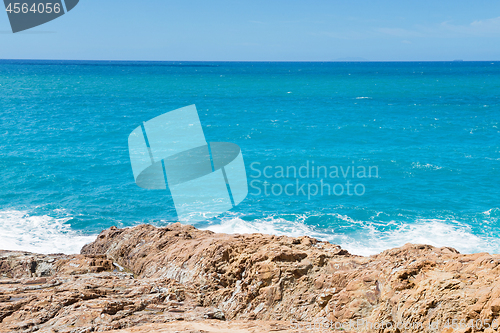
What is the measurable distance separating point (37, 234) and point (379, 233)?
16043 mm

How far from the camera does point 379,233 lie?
18.4 m

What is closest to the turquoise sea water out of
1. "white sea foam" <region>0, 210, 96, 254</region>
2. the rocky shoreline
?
"white sea foam" <region>0, 210, 96, 254</region>

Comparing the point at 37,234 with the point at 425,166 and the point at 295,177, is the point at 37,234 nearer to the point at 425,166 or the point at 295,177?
the point at 295,177

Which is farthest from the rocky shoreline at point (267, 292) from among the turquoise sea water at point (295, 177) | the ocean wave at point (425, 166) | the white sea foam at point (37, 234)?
the ocean wave at point (425, 166)

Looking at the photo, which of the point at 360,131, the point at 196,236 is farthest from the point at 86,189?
the point at 360,131

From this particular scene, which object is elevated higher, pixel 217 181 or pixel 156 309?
pixel 156 309

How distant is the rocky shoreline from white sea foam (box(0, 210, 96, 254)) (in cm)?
692

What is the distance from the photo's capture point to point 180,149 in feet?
110

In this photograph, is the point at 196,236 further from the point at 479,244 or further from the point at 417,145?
the point at 417,145

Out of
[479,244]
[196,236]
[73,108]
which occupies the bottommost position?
[479,244]

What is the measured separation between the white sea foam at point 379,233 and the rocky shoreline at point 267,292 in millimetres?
9103

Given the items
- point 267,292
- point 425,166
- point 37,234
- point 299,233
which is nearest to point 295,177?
point 299,233

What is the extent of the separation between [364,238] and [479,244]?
495 centimetres

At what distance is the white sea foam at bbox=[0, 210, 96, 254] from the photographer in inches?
640
